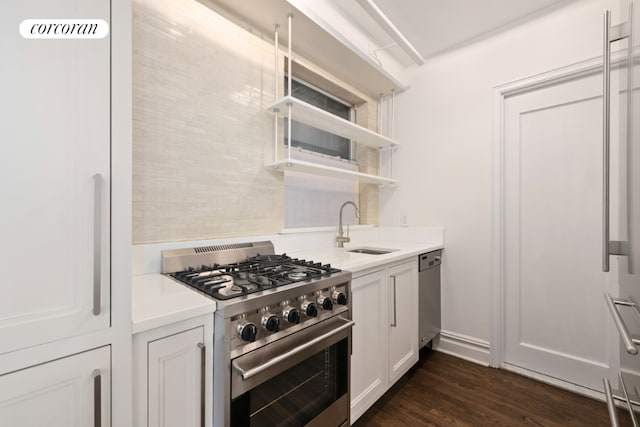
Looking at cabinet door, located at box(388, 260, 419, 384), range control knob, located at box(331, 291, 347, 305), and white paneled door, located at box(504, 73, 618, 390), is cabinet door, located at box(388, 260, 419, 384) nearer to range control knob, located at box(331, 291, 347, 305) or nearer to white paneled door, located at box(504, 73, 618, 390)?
range control knob, located at box(331, 291, 347, 305)

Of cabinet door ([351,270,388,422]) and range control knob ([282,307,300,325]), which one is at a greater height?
range control knob ([282,307,300,325])

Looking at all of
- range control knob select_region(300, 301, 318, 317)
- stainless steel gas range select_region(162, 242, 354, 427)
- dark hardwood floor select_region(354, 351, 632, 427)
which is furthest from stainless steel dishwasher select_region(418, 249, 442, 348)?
range control knob select_region(300, 301, 318, 317)

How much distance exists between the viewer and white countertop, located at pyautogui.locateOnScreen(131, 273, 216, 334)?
2.60 ft

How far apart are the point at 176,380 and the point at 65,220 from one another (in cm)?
56

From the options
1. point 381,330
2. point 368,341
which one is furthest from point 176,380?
point 381,330

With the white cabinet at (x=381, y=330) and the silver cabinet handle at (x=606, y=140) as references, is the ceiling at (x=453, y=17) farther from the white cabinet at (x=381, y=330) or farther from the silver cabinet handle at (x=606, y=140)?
the white cabinet at (x=381, y=330)

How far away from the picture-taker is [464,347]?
2348 millimetres

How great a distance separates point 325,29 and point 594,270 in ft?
8.04

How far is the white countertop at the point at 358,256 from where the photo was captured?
5.07ft

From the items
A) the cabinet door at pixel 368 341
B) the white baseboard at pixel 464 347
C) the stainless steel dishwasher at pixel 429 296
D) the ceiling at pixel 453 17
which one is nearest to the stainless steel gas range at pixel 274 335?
the cabinet door at pixel 368 341

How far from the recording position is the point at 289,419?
1.12m

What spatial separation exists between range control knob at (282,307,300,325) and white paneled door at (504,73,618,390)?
77.4 inches

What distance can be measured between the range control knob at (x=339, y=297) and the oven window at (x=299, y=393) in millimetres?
192

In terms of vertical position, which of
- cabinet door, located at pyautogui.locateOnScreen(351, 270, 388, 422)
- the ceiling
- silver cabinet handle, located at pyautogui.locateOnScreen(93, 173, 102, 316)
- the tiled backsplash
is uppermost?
the ceiling
